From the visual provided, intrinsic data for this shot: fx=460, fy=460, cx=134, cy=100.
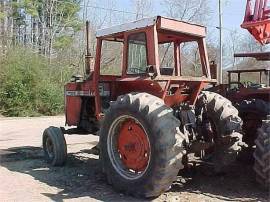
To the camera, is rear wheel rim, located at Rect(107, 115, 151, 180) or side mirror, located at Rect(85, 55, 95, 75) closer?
rear wheel rim, located at Rect(107, 115, 151, 180)

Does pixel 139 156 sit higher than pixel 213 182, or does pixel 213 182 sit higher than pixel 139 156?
pixel 139 156

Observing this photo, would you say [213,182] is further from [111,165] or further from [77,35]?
[77,35]

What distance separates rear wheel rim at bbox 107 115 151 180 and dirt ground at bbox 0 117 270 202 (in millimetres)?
357

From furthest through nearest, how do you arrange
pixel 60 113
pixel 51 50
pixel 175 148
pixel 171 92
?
pixel 51 50, pixel 60 113, pixel 171 92, pixel 175 148


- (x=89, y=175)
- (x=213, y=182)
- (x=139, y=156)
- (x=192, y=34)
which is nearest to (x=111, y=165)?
(x=139, y=156)

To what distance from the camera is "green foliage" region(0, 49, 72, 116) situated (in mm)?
20188

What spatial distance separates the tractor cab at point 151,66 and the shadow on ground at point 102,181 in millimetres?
972

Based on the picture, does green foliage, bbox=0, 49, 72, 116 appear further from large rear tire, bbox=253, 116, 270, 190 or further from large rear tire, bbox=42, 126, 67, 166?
large rear tire, bbox=253, 116, 270, 190

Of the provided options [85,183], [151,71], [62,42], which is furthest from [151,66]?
[62,42]

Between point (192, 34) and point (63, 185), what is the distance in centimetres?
287

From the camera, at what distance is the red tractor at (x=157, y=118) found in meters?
5.49

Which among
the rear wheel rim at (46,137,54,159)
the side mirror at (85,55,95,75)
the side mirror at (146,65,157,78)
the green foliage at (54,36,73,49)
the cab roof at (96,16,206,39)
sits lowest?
the rear wheel rim at (46,137,54,159)

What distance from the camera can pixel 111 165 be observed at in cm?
621

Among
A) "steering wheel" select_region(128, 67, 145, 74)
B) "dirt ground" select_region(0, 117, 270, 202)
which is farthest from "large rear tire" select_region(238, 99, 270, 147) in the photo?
"steering wheel" select_region(128, 67, 145, 74)
